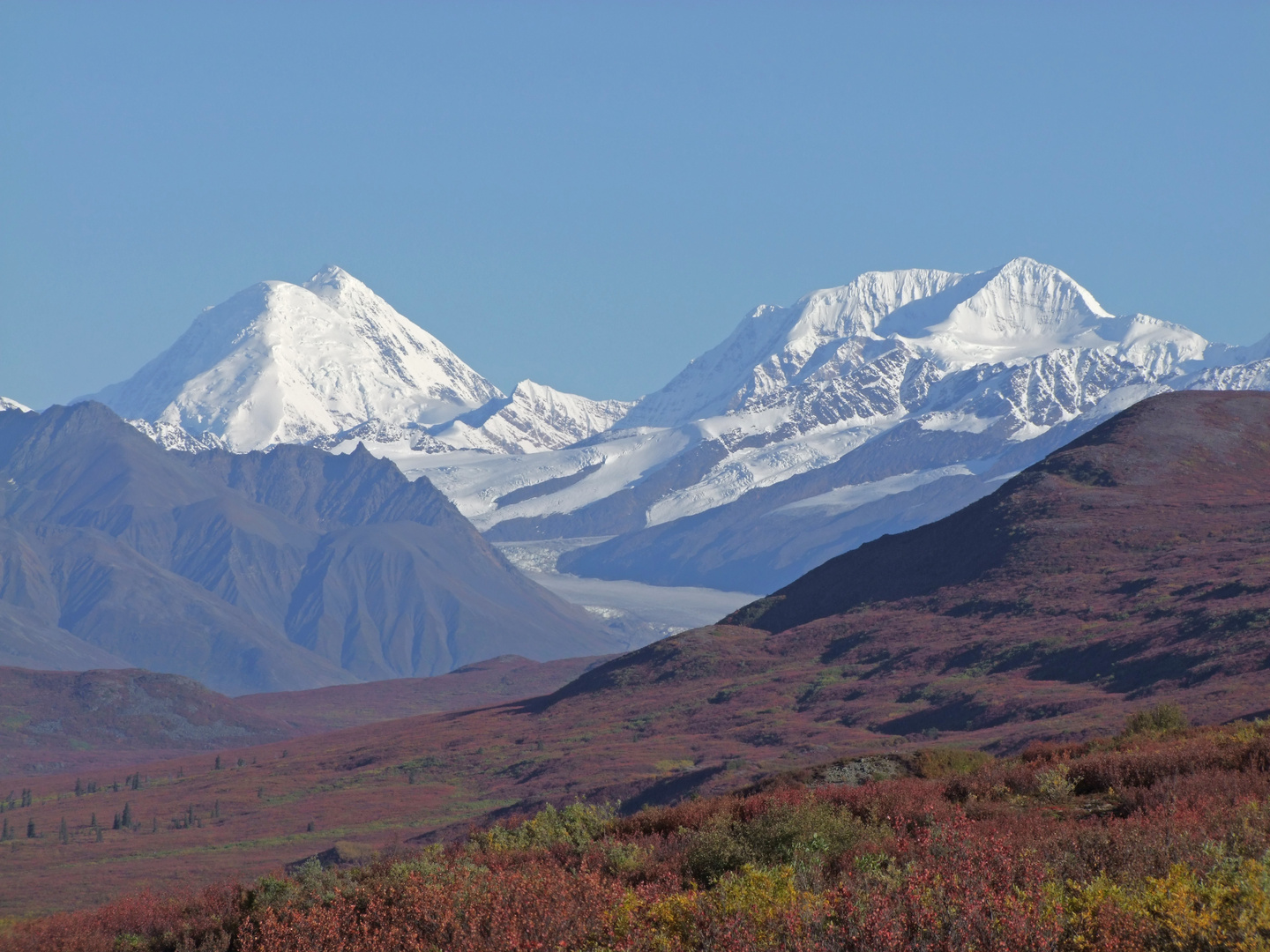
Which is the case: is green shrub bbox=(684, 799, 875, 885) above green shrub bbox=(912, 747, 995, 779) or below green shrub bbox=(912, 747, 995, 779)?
above

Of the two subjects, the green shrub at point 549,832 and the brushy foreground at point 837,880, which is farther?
the green shrub at point 549,832

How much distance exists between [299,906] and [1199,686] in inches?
3225

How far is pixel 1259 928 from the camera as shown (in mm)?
10750

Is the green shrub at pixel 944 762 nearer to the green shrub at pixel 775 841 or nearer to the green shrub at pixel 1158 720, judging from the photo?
the green shrub at pixel 1158 720

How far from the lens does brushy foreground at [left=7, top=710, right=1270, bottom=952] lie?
11.6m

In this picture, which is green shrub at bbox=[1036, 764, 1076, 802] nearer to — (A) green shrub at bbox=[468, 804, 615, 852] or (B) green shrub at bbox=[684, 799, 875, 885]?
(B) green shrub at bbox=[684, 799, 875, 885]

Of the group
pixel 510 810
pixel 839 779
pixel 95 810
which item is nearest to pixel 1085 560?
pixel 510 810

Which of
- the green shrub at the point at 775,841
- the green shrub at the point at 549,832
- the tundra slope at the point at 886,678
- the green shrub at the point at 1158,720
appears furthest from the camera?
the tundra slope at the point at 886,678

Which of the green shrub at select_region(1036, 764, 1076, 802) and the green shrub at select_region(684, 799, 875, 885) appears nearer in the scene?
the green shrub at select_region(684, 799, 875, 885)

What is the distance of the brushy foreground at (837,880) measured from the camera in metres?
11.6

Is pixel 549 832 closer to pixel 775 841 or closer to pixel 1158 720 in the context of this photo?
pixel 775 841

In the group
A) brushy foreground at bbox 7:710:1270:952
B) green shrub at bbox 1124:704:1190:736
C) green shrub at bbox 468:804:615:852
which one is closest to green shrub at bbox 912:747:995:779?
green shrub at bbox 1124:704:1190:736

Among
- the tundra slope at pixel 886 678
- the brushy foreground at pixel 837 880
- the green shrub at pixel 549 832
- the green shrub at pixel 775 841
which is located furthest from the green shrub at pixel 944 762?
the tundra slope at pixel 886 678

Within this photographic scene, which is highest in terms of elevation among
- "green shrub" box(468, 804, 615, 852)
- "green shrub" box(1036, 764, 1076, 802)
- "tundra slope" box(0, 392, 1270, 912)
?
"green shrub" box(468, 804, 615, 852)
